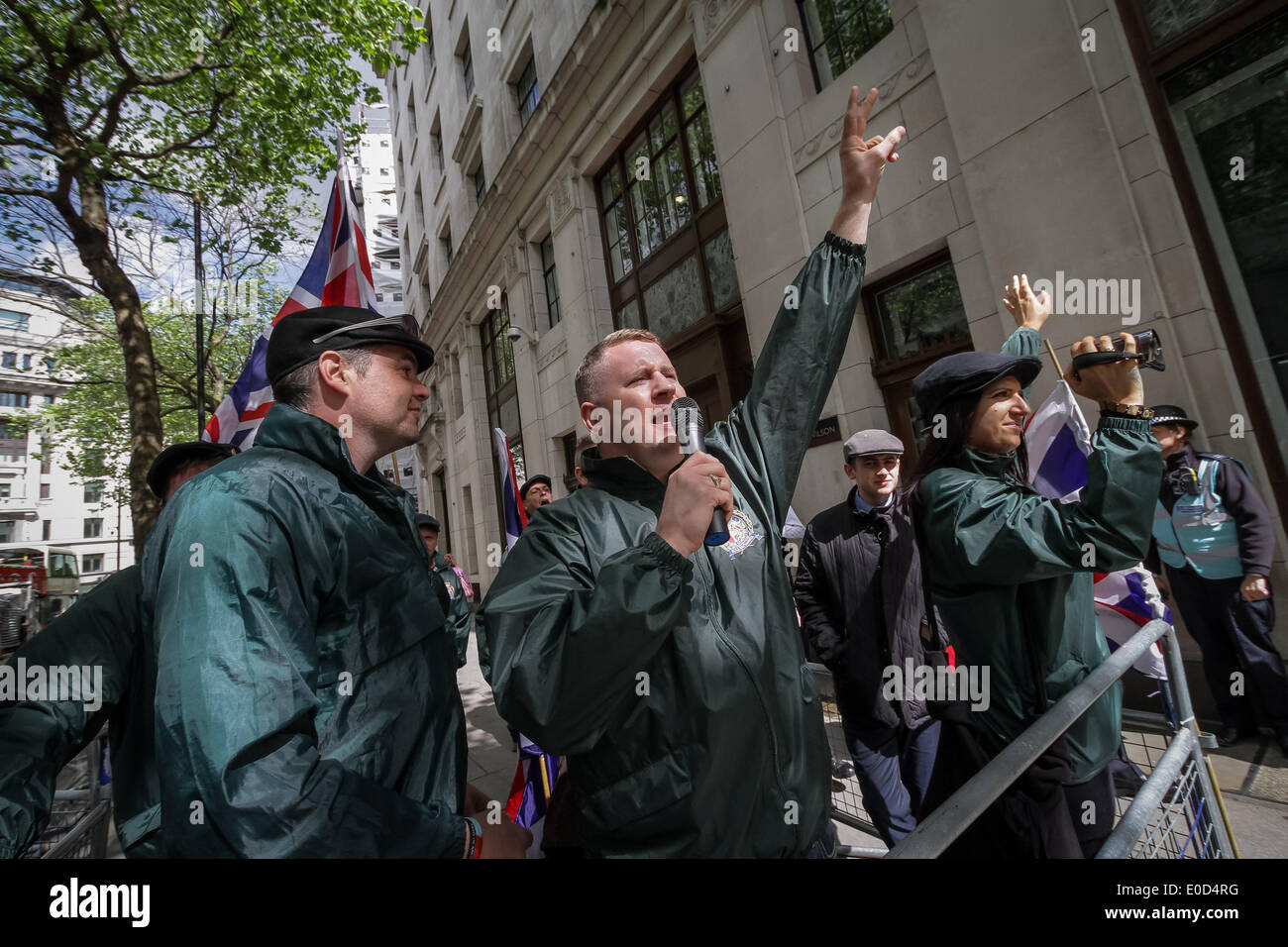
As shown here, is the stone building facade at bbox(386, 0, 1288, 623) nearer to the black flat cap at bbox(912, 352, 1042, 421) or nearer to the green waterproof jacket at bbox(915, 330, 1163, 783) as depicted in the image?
the black flat cap at bbox(912, 352, 1042, 421)

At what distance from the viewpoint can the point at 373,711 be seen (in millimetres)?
1335

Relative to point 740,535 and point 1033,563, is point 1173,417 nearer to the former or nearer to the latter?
point 1033,563

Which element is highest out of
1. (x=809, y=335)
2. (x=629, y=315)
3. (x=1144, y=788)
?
(x=629, y=315)

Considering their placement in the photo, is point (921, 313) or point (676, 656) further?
point (921, 313)

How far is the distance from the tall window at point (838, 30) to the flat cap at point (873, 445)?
519cm

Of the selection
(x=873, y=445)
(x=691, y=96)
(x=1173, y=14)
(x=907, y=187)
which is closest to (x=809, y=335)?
(x=873, y=445)

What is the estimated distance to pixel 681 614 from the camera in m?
1.20

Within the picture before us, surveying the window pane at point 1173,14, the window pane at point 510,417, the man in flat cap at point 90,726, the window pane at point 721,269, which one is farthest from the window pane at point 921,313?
the window pane at point 510,417

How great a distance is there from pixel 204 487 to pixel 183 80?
9.97 meters

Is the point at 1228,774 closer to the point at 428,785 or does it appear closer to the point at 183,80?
the point at 428,785

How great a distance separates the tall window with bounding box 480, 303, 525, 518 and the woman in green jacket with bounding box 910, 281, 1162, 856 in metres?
13.1

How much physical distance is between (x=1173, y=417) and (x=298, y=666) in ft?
16.7

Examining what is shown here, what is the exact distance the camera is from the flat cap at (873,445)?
357 cm
